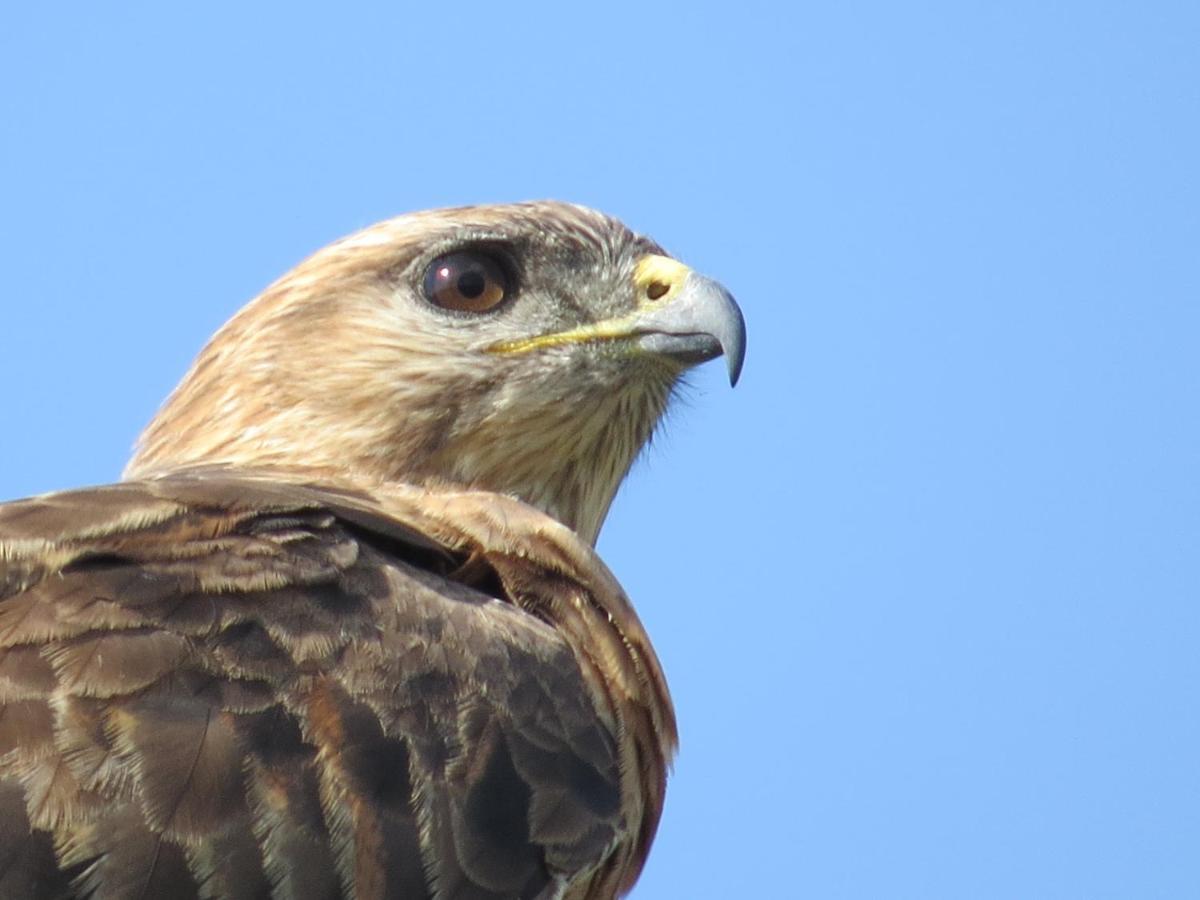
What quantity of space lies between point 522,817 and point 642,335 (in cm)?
209

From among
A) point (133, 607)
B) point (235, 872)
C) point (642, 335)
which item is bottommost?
point (235, 872)

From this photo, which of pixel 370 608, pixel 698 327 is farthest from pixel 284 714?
pixel 698 327

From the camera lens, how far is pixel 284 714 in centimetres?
473

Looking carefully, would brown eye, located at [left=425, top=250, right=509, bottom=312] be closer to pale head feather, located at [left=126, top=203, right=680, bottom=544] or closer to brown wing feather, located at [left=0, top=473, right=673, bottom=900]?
pale head feather, located at [left=126, top=203, right=680, bottom=544]

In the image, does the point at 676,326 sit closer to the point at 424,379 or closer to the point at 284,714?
the point at 424,379

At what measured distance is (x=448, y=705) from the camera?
4980 mm

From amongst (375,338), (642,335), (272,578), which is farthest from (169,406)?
(272,578)

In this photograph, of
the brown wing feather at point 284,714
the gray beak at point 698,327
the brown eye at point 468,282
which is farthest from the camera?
the brown eye at point 468,282

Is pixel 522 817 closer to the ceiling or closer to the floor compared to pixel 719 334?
closer to the floor

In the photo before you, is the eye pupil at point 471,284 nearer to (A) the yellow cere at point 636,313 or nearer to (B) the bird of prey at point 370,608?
(B) the bird of prey at point 370,608

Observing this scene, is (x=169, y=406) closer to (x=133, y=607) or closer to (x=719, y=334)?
(x=719, y=334)

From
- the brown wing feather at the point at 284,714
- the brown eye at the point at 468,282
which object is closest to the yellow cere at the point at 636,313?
the brown eye at the point at 468,282

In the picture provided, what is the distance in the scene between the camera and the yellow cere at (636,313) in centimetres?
671

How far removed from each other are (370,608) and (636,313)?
6.52 feet
